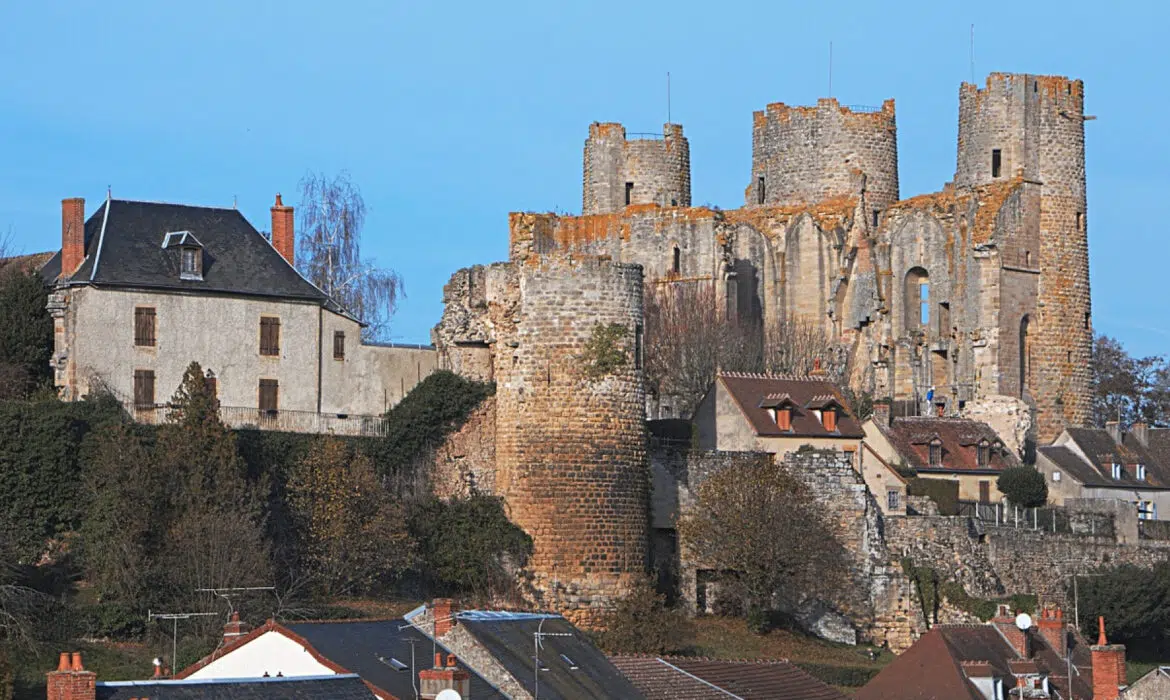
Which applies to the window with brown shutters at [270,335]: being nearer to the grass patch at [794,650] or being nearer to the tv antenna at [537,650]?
the grass patch at [794,650]

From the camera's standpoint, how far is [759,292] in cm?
6669

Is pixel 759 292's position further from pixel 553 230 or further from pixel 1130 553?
pixel 1130 553

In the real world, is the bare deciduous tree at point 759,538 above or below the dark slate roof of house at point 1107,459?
below

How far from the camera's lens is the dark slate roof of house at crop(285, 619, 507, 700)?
106 ft

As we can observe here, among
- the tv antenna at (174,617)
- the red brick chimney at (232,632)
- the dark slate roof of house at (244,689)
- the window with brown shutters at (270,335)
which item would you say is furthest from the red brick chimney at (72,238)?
the dark slate roof of house at (244,689)

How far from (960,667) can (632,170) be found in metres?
32.7

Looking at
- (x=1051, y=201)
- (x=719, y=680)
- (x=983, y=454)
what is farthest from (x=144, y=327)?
(x=1051, y=201)

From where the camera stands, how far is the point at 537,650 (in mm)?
34938

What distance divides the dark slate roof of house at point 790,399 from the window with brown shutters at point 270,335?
9.00 m

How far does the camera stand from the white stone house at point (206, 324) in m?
46.9

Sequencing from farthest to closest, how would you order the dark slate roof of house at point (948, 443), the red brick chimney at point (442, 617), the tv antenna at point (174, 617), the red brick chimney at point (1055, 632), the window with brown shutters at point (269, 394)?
the dark slate roof of house at point (948, 443) < the window with brown shutters at point (269, 394) < the red brick chimney at point (1055, 632) < the tv antenna at point (174, 617) < the red brick chimney at point (442, 617)

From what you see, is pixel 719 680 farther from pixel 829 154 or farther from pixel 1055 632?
pixel 829 154

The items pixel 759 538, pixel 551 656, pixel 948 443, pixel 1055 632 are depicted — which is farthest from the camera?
pixel 948 443

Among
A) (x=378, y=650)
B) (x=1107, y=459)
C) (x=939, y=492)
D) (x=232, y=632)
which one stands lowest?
(x=378, y=650)
